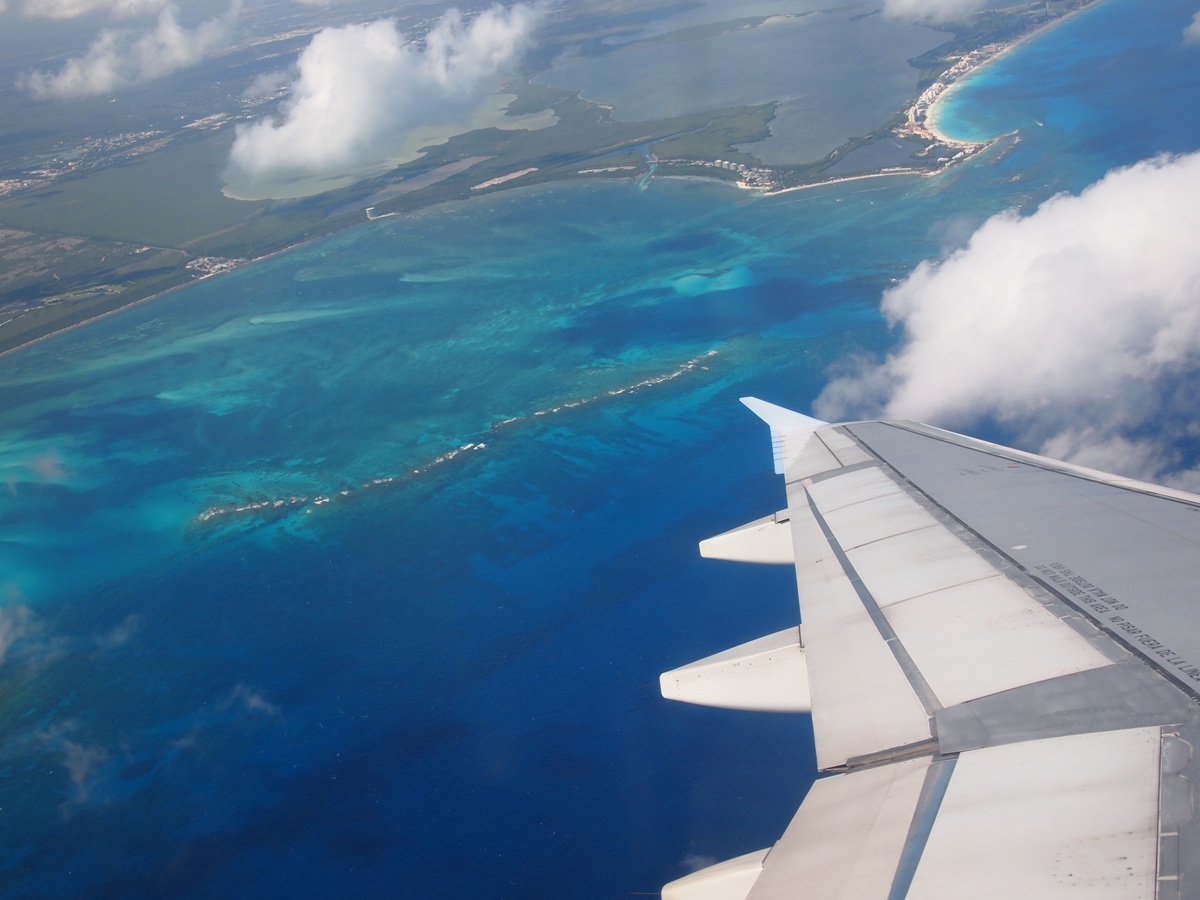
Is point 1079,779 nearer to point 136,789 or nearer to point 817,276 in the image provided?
point 136,789

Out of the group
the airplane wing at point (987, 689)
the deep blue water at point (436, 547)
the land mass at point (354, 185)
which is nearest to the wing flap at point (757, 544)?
the airplane wing at point (987, 689)

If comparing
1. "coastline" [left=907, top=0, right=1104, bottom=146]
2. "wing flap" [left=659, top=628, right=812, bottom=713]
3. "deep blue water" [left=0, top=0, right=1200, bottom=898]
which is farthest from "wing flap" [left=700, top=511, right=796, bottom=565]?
"coastline" [left=907, top=0, right=1104, bottom=146]

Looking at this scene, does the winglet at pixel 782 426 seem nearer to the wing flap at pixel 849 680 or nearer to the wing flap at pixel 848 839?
the wing flap at pixel 849 680

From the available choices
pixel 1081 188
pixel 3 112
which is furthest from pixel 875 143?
pixel 3 112

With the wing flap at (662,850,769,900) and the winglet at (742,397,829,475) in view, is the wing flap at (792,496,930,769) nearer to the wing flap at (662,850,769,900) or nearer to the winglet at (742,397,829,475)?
the wing flap at (662,850,769,900)

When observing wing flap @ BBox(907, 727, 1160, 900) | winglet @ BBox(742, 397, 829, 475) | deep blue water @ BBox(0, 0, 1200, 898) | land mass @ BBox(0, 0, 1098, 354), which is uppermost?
land mass @ BBox(0, 0, 1098, 354)

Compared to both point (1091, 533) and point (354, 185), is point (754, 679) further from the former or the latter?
point (354, 185)
